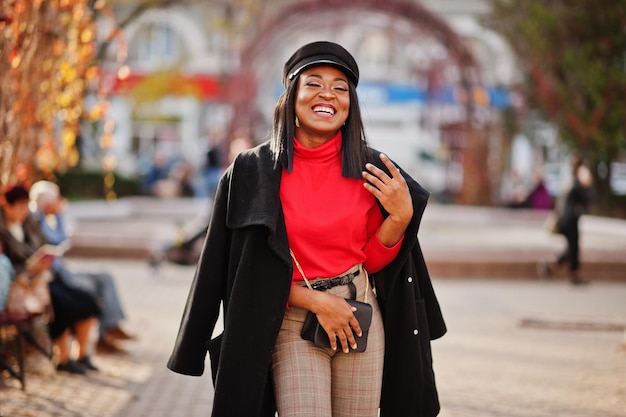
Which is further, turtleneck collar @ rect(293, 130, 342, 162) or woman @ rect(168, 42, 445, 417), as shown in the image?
turtleneck collar @ rect(293, 130, 342, 162)

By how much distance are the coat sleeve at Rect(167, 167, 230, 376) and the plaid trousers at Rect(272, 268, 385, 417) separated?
256 mm

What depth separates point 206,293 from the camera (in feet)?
13.7

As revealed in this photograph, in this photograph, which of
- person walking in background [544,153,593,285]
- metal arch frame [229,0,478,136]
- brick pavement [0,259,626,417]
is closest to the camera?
brick pavement [0,259,626,417]

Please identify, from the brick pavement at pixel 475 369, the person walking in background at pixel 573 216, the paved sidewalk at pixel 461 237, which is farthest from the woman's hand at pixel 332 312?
the person walking in background at pixel 573 216

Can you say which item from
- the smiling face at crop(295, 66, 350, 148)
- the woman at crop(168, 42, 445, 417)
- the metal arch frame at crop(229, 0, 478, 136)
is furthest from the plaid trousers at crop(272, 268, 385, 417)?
the metal arch frame at crop(229, 0, 478, 136)

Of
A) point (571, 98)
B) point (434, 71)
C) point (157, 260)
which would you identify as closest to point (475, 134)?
point (571, 98)

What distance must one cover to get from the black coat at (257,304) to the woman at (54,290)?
406 centimetres

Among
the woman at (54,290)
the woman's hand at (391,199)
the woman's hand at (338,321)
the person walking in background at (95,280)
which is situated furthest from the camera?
the person walking in background at (95,280)

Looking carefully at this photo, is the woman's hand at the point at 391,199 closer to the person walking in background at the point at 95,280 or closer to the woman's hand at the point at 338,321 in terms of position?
the woman's hand at the point at 338,321

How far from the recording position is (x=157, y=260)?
1470cm

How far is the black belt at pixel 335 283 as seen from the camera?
4148 millimetres

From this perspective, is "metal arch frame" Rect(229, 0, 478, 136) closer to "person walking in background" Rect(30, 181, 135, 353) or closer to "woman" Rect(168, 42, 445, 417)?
"person walking in background" Rect(30, 181, 135, 353)

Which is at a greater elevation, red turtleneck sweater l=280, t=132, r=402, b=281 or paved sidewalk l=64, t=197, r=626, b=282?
red turtleneck sweater l=280, t=132, r=402, b=281

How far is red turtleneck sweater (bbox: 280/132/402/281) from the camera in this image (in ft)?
13.4
